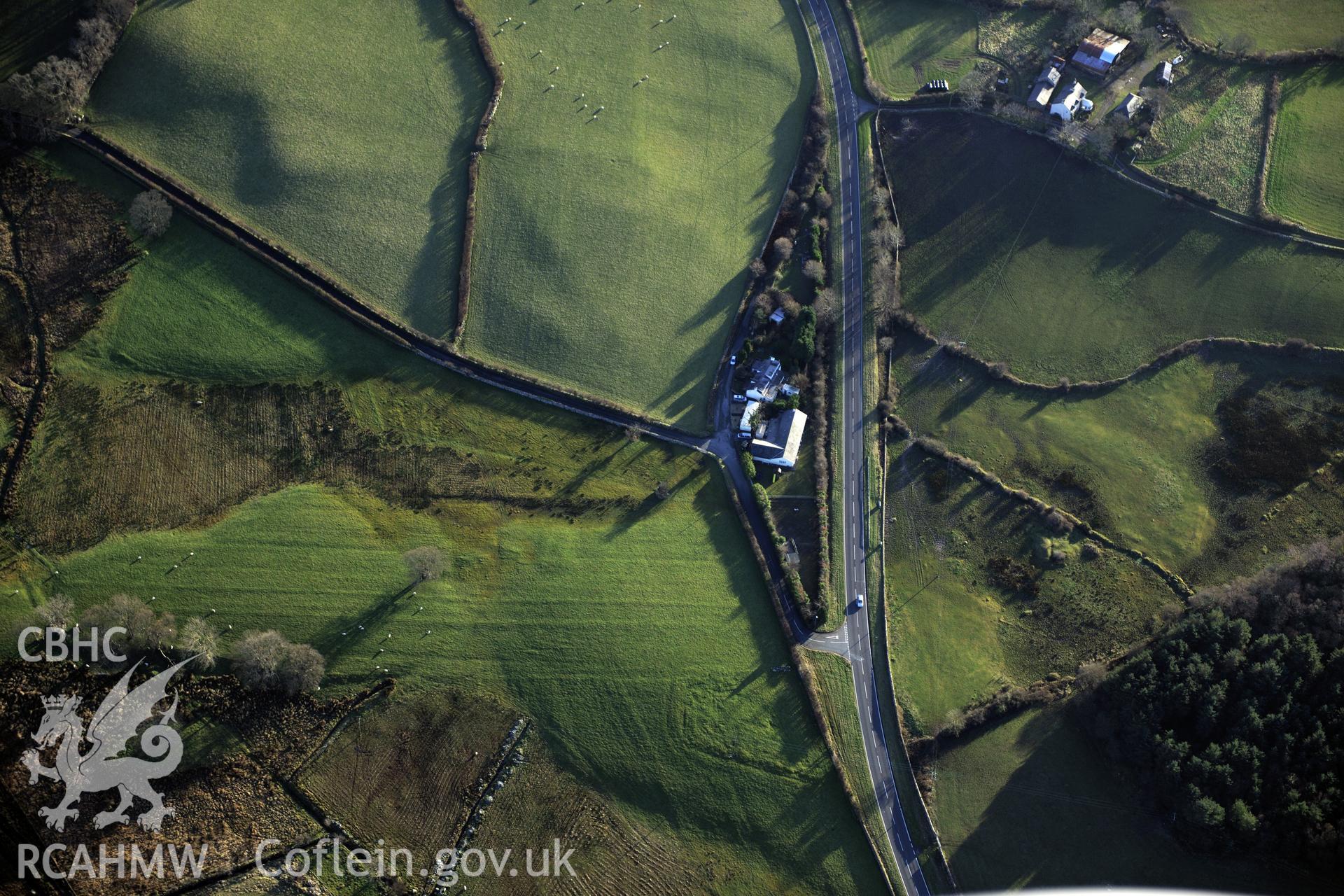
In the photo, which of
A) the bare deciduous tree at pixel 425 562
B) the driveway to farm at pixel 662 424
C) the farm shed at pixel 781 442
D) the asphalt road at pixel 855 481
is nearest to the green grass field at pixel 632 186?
the driveway to farm at pixel 662 424

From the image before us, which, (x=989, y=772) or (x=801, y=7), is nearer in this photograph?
(x=989, y=772)

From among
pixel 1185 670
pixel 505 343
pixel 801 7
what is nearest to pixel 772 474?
pixel 505 343

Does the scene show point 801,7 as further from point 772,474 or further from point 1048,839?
point 1048,839

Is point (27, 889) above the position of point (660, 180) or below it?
below

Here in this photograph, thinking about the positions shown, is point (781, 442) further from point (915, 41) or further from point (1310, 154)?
point (1310, 154)

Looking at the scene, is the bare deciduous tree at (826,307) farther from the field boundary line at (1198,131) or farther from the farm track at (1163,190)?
the field boundary line at (1198,131)
